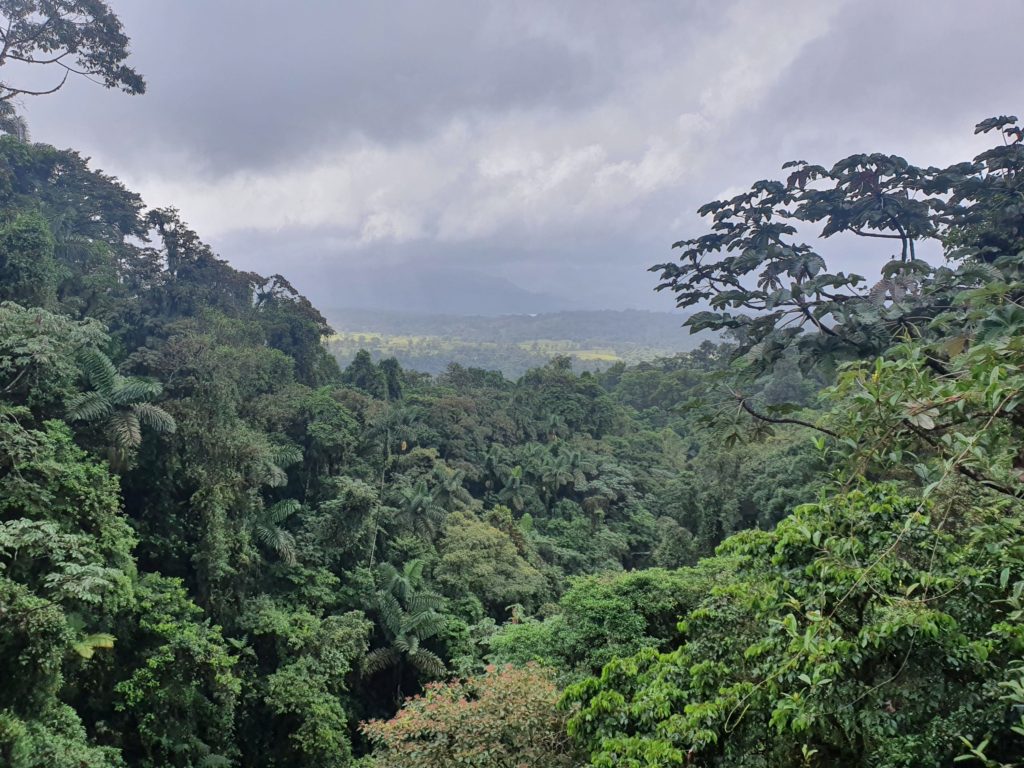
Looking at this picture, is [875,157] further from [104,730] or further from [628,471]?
[628,471]

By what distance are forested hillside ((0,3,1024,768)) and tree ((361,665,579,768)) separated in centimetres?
3

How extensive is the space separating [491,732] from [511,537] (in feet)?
41.0

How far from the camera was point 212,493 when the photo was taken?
35.2 feet

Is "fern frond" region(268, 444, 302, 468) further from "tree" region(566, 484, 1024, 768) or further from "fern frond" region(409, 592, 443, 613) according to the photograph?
"tree" region(566, 484, 1024, 768)

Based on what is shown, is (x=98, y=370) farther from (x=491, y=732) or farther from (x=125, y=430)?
(x=491, y=732)

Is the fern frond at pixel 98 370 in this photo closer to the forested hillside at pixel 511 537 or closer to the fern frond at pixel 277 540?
the forested hillside at pixel 511 537

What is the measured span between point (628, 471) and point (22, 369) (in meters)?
21.5

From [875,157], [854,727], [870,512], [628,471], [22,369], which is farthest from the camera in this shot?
[628,471]

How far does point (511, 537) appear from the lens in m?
17.2

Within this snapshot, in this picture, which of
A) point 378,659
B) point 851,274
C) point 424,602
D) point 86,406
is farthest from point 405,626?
point 851,274

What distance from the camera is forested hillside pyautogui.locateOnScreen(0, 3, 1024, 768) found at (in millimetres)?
2736

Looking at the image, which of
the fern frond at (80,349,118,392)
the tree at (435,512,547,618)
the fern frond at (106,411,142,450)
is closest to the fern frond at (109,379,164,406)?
the fern frond at (80,349,118,392)

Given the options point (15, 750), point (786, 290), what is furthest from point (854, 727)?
point (15, 750)

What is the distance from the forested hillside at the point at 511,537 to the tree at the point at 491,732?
0.10 feet
